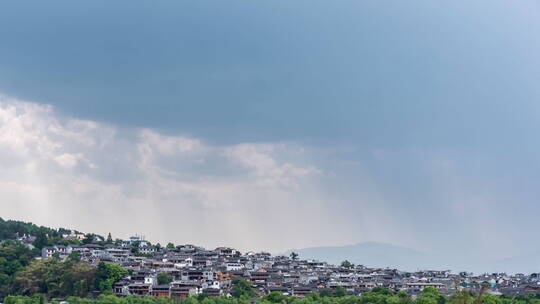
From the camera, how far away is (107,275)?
194ft

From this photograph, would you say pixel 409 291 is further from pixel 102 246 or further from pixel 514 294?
pixel 102 246

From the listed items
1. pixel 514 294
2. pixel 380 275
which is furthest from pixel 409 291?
pixel 380 275

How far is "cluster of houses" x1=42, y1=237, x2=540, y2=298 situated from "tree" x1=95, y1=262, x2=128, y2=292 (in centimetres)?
61

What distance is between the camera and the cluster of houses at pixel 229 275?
2334 inches

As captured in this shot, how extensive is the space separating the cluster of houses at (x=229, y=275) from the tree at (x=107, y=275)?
2.00 ft

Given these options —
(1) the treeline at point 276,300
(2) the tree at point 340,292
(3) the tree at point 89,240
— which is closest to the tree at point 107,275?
(1) the treeline at point 276,300

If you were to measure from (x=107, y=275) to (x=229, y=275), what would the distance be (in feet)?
36.7

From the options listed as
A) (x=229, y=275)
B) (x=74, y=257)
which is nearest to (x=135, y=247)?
(x=74, y=257)

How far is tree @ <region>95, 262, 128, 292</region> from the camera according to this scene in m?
58.1

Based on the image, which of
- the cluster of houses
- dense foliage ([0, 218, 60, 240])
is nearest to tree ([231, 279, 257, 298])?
the cluster of houses

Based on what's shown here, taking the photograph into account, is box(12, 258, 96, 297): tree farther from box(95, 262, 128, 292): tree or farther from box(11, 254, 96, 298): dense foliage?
box(95, 262, 128, 292): tree

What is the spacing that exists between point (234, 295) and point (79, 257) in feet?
57.8

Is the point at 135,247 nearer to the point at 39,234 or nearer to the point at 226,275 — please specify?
the point at 39,234

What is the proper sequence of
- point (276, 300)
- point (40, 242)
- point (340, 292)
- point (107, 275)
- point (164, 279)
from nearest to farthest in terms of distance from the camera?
point (276, 300) → point (107, 275) → point (340, 292) → point (164, 279) → point (40, 242)
